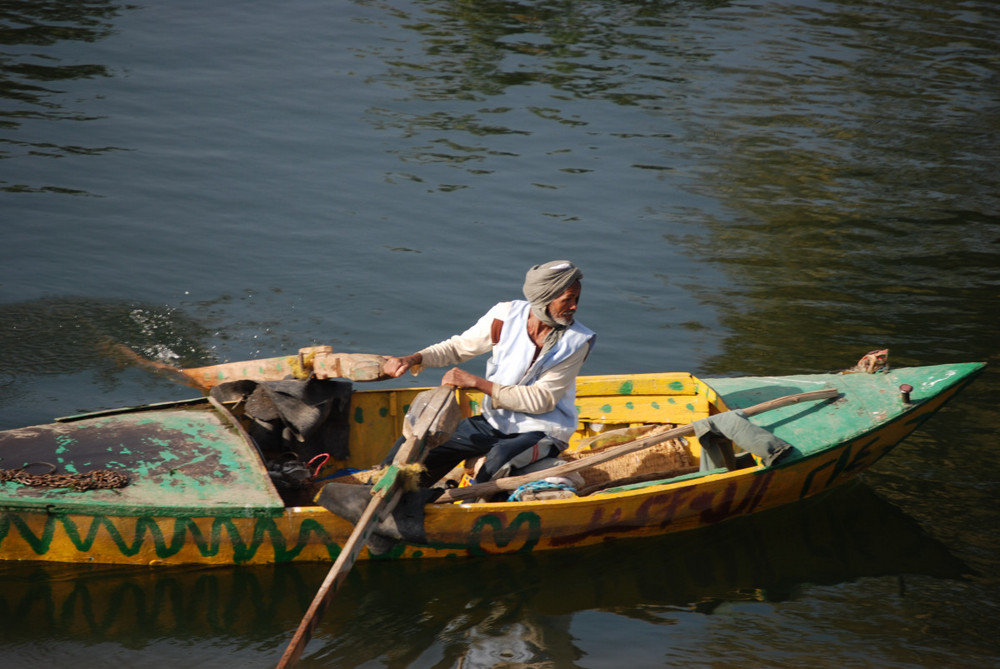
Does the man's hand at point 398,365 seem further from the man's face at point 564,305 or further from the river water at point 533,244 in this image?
the river water at point 533,244

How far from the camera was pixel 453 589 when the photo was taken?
566 cm

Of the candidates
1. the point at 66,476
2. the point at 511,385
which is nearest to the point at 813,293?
the point at 511,385

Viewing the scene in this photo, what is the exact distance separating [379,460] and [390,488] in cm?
146

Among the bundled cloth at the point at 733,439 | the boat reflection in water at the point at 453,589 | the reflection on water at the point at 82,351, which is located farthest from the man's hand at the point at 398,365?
the reflection on water at the point at 82,351

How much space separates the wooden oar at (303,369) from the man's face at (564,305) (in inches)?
38.9

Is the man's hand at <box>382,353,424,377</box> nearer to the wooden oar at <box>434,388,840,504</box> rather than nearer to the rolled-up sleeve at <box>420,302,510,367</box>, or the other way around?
the rolled-up sleeve at <box>420,302,510,367</box>

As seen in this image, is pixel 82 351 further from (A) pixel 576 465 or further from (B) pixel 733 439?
(B) pixel 733 439

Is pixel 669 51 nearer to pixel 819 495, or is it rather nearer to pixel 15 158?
pixel 15 158

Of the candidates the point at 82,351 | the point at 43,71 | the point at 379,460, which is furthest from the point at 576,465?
the point at 43,71

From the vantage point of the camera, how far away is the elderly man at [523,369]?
5.53m

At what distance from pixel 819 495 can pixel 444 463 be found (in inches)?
98.4

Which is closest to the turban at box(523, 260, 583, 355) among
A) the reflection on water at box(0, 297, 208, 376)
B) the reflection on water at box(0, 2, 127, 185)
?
the reflection on water at box(0, 297, 208, 376)

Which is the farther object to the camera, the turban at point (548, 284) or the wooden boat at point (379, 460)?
the turban at point (548, 284)

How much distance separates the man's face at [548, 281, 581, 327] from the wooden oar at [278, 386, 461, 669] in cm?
68
